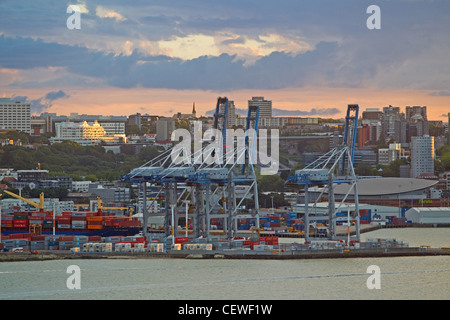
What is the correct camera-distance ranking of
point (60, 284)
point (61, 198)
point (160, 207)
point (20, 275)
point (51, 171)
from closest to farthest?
point (60, 284) → point (20, 275) → point (160, 207) → point (61, 198) → point (51, 171)

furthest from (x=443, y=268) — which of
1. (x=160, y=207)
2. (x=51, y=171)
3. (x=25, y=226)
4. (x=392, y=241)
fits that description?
(x=51, y=171)

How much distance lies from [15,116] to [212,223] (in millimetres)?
60959

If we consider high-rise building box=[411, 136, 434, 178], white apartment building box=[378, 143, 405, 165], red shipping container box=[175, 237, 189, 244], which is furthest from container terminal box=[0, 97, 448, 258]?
white apartment building box=[378, 143, 405, 165]

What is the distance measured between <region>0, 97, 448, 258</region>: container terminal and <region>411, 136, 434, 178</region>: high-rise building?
28837 millimetres

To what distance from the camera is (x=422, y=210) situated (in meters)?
51.4

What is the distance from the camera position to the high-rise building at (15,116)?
106 metres

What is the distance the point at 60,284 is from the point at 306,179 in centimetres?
1189

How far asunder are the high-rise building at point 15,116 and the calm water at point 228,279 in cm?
7443

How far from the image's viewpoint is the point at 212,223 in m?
48.4

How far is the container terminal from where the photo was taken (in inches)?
1367

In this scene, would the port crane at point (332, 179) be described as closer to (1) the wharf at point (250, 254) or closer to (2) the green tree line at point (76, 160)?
(1) the wharf at point (250, 254)

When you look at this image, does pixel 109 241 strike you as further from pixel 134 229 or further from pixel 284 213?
pixel 284 213

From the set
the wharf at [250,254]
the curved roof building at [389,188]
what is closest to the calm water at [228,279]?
the wharf at [250,254]
